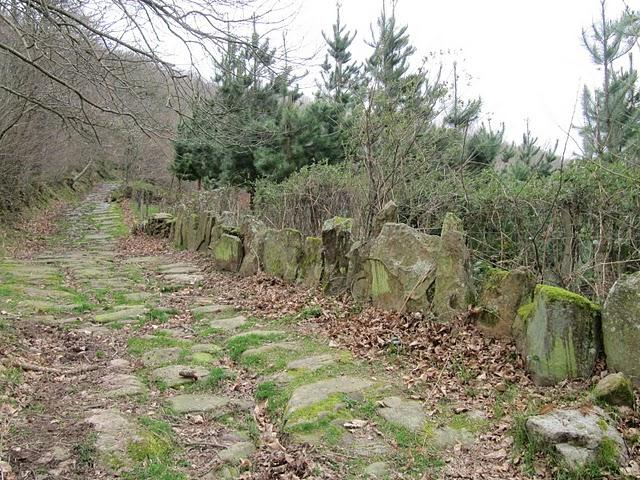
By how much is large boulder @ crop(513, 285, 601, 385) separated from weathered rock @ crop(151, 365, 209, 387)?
2.66 meters

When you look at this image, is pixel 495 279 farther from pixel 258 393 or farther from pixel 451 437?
pixel 258 393

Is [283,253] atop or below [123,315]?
atop

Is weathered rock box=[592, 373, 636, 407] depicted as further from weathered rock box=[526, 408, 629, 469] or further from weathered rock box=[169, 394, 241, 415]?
weathered rock box=[169, 394, 241, 415]

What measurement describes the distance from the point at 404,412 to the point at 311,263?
368 centimetres

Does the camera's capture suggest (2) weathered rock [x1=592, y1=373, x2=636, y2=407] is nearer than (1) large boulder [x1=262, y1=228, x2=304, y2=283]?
Yes

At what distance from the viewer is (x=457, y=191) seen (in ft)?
23.0

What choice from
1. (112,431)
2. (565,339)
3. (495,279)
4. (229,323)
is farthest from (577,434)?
(229,323)

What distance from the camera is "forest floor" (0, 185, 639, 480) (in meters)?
2.95

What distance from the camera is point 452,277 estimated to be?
16.3ft

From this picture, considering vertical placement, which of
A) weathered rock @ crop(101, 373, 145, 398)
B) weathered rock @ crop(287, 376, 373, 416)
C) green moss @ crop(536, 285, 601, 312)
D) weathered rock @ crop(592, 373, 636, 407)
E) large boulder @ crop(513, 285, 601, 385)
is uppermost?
green moss @ crop(536, 285, 601, 312)

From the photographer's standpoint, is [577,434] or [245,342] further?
[245,342]

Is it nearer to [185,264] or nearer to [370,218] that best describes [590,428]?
[370,218]

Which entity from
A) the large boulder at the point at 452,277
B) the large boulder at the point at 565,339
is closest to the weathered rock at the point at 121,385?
the large boulder at the point at 452,277

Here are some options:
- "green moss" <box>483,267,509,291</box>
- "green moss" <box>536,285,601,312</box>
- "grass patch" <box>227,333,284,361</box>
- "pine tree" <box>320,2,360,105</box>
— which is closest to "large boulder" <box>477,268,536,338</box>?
"green moss" <box>483,267,509,291</box>
